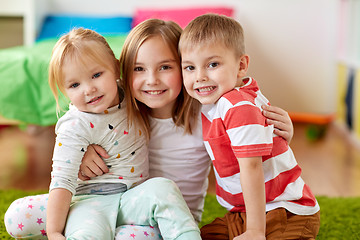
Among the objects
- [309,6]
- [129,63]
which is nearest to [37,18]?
[309,6]

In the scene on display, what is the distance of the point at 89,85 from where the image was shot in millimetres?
1228

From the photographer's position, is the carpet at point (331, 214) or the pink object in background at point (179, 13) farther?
the pink object in background at point (179, 13)

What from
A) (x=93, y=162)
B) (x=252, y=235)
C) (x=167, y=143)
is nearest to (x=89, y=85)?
(x=93, y=162)

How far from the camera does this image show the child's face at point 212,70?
1.17 m

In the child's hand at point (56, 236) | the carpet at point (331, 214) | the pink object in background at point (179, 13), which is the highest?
the pink object in background at point (179, 13)

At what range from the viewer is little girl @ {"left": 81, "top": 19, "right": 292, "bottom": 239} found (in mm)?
1285

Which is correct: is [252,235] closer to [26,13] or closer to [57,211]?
[57,211]

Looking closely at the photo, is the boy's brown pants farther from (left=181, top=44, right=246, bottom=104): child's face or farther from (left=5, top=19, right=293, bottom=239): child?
(left=181, top=44, right=246, bottom=104): child's face

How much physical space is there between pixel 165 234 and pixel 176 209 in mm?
67

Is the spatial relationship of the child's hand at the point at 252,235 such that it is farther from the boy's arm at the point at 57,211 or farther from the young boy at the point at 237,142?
the boy's arm at the point at 57,211

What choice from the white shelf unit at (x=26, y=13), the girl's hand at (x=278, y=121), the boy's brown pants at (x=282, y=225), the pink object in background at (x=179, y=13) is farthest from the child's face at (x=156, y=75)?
the white shelf unit at (x=26, y=13)

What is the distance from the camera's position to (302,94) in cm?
373

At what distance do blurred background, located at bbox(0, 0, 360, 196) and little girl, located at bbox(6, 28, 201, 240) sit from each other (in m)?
1.72

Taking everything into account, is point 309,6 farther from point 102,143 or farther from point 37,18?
point 102,143
